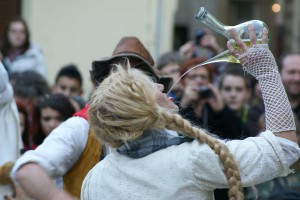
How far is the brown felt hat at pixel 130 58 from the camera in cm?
404

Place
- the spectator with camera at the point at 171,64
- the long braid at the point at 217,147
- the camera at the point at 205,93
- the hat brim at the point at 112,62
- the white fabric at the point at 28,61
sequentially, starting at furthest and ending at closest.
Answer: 1. the white fabric at the point at 28,61
2. the spectator with camera at the point at 171,64
3. the camera at the point at 205,93
4. the hat brim at the point at 112,62
5. the long braid at the point at 217,147

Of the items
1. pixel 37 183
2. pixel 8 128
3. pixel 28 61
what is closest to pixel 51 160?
pixel 37 183

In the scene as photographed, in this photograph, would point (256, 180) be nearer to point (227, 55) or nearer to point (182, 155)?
point (182, 155)

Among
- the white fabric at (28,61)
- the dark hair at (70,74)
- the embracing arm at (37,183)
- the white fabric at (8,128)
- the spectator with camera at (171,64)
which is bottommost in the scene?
the white fabric at (28,61)

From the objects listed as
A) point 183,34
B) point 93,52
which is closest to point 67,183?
point 93,52

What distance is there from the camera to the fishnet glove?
3020 mm

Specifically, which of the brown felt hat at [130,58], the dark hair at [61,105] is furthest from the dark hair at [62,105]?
the brown felt hat at [130,58]

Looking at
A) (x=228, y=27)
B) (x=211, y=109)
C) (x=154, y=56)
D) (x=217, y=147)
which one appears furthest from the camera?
(x=154, y=56)

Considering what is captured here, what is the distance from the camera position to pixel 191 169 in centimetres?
298

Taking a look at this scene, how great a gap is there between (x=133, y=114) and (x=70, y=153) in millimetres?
756

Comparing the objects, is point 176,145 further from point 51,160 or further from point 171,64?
point 171,64

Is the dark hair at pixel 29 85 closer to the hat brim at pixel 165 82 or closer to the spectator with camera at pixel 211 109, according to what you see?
the spectator with camera at pixel 211 109

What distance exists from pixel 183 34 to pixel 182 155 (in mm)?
13963

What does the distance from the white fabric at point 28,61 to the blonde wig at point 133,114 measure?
5.59 m
